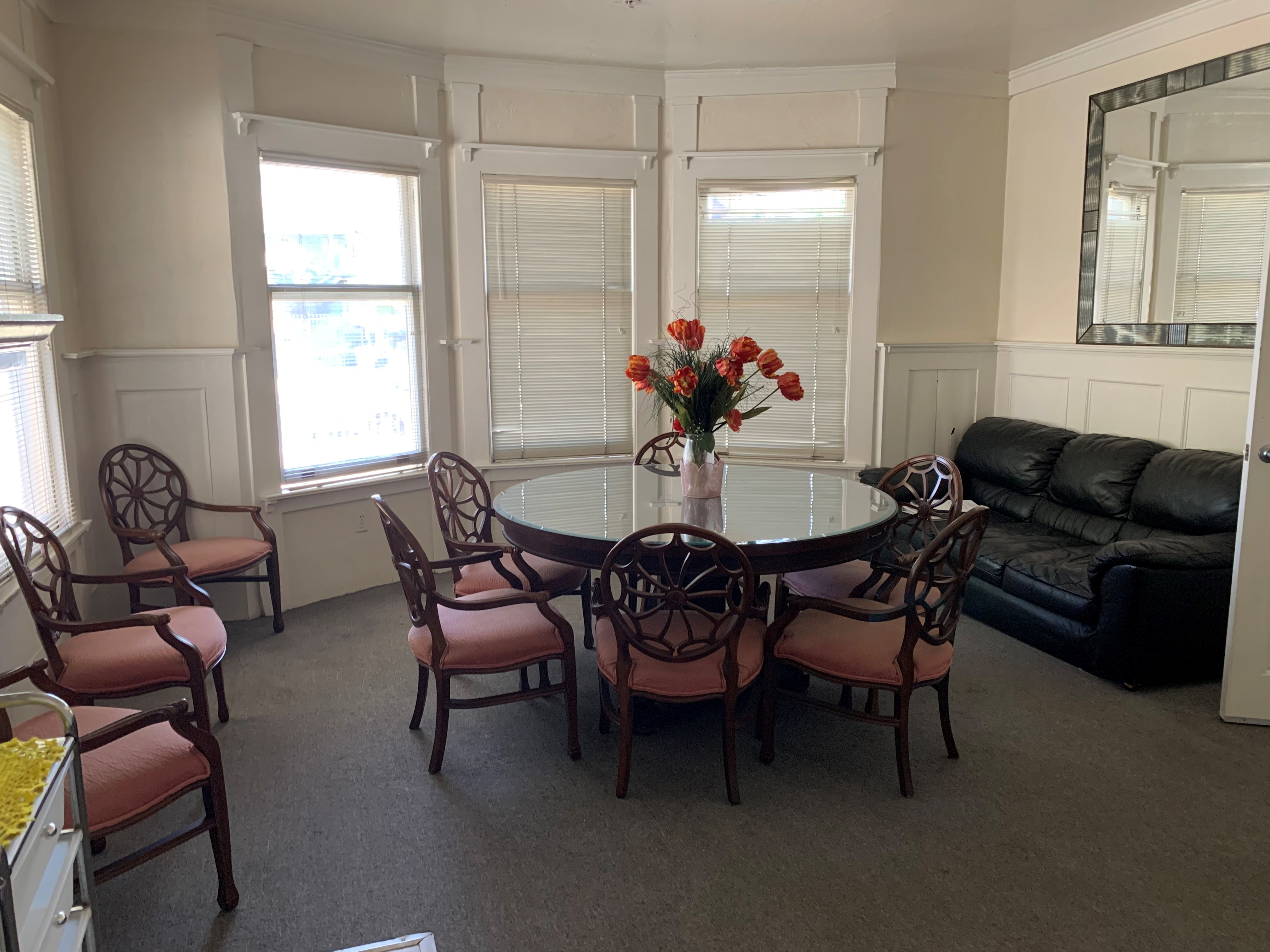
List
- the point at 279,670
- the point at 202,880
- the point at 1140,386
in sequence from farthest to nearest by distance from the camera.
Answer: the point at 1140,386
the point at 279,670
the point at 202,880

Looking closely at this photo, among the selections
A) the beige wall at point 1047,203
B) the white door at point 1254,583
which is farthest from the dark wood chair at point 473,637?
the beige wall at point 1047,203

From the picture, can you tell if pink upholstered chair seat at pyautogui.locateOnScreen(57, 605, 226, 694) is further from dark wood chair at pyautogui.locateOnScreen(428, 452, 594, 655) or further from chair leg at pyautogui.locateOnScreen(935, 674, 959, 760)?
chair leg at pyautogui.locateOnScreen(935, 674, 959, 760)

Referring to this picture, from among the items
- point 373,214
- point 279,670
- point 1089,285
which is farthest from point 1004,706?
point 373,214

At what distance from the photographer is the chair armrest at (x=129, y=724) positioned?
1.83 metres

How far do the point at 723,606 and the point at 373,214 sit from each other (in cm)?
276

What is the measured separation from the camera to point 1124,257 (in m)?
4.29

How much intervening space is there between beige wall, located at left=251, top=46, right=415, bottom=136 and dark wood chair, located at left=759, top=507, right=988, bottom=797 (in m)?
3.21

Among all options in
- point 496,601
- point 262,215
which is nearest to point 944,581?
point 496,601

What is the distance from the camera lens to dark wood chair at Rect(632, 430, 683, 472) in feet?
12.9

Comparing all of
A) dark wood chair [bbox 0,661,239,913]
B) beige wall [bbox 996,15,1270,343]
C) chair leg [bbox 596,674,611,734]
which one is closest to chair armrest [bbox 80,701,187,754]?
dark wood chair [bbox 0,661,239,913]

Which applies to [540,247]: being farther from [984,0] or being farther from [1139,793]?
[1139,793]

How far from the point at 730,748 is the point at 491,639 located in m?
0.80

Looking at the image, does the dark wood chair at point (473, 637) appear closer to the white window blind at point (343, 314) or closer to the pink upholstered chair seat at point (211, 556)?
the pink upholstered chair seat at point (211, 556)

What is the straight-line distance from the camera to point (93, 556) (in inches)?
150
